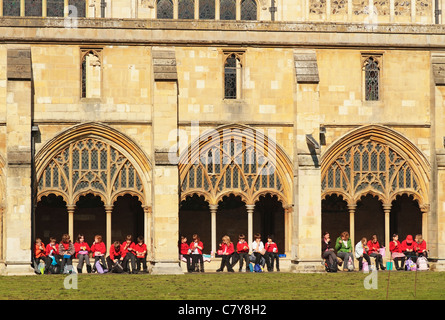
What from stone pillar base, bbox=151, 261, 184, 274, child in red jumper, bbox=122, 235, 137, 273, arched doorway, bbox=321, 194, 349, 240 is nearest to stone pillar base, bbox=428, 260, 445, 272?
arched doorway, bbox=321, 194, 349, 240

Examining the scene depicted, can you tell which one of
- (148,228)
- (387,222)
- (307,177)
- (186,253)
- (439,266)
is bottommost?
(439,266)

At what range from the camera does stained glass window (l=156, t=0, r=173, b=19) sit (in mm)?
47000

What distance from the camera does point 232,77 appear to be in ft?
130

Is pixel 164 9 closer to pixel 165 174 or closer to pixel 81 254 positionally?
pixel 165 174

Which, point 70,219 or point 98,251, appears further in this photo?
point 70,219

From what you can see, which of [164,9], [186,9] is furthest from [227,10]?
[164,9]

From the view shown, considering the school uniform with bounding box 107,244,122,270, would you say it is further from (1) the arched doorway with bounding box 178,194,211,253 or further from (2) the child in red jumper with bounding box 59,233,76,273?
(1) the arched doorway with bounding box 178,194,211,253

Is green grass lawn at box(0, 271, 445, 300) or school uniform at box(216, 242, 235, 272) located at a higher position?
school uniform at box(216, 242, 235, 272)

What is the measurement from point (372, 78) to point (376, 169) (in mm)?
2704

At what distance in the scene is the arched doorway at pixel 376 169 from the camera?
130 ft

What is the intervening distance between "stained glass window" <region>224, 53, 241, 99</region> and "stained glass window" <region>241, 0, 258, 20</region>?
805 cm

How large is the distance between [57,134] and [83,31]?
10.1 ft

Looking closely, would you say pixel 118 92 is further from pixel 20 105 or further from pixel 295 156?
pixel 295 156
